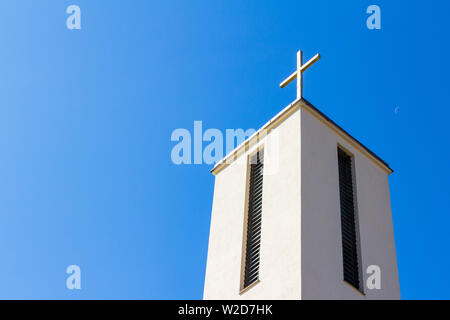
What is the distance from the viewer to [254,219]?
703 inches

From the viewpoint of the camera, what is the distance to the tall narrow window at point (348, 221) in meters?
16.5

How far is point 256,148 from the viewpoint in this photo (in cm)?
1923

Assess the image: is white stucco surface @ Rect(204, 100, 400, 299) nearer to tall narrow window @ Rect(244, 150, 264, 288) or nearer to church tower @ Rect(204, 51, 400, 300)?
church tower @ Rect(204, 51, 400, 300)

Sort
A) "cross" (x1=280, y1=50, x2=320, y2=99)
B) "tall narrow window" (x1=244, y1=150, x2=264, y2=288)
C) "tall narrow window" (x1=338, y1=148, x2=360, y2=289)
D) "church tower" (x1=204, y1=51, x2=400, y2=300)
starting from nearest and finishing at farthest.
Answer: "church tower" (x1=204, y1=51, x2=400, y2=300) → "tall narrow window" (x1=338, y1=148, x2=360, y2=289) → "tall narrow window" (x1=244, y1=150, x2=264, y2=288) → "cross" (x1=280, y1=50, x2=320, y2=99)

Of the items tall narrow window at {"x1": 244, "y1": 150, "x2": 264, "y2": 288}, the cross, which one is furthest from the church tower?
the cross

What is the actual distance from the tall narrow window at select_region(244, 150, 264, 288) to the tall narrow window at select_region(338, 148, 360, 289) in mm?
1939

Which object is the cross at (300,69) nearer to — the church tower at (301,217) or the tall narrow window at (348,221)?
the church tower at (301,217)

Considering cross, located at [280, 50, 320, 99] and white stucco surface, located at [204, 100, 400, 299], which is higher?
cross, located at [280, 50, 320, 99]

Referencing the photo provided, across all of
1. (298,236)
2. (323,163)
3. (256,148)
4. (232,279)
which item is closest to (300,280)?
(298,236)

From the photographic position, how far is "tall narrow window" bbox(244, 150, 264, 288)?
55.1 ft

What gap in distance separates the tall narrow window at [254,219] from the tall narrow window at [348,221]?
6.36 ft

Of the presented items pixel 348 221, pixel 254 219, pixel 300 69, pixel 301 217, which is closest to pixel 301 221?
pixel 301 217

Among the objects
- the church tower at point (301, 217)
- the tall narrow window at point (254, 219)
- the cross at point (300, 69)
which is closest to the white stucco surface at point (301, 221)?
the church tower at point (301, 217)
